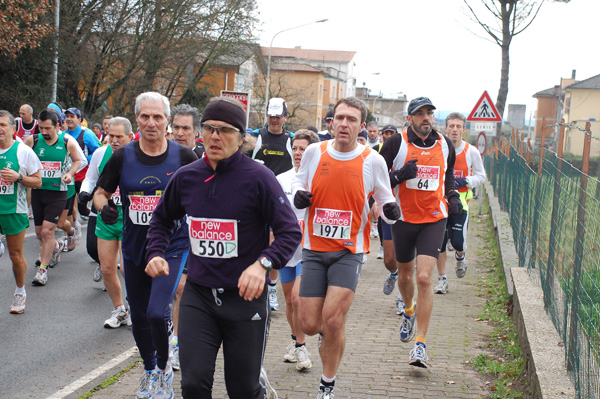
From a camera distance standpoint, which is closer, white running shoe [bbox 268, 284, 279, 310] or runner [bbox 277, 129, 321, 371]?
runner [bbox 277, 129, 321, 371]

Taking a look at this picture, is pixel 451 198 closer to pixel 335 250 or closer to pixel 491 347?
pixel 491 347

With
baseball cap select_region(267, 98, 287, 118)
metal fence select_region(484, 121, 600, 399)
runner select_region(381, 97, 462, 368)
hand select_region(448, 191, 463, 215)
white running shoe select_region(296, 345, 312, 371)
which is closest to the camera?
metal fence select_region(484, 121, 600, 399)

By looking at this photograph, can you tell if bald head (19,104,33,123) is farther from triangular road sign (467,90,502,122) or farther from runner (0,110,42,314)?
triangular road sign (467,90,502,122)

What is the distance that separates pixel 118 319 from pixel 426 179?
3.54 m

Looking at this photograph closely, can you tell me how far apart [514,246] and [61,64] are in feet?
70.0

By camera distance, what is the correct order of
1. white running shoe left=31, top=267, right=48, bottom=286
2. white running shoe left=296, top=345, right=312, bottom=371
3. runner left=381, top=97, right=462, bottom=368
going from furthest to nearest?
white running shoe left=31, top=267, right=48, bottom=286 < runner left=381, top=97, right=462, bottom=368 < white running shoe left=296, top=345, right=312, bottom=371

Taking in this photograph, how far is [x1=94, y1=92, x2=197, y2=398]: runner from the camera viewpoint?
17.7 ft

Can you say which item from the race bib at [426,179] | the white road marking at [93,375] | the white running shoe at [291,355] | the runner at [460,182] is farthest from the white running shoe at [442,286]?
the white road marking at [93,375]

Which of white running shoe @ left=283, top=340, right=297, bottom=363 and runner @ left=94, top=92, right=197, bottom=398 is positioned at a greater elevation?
runner @ left=94, top=92, right=197, bottom=398

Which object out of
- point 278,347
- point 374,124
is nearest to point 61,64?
point 374,124

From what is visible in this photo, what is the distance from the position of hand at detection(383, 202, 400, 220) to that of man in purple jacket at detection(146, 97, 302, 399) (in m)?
1.37

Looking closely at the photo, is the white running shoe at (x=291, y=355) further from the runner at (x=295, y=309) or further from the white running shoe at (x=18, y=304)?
the white running shoe at (x=18, y=304)

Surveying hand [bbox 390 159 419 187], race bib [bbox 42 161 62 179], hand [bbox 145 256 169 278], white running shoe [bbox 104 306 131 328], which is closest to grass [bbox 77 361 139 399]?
white running shoe [bbox 104 306 131 328]

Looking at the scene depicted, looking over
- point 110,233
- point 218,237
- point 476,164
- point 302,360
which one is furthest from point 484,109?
point 218,237
